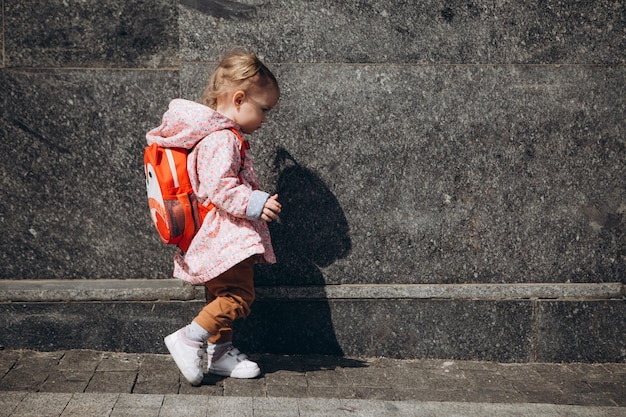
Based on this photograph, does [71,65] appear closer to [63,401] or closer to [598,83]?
[63,401]

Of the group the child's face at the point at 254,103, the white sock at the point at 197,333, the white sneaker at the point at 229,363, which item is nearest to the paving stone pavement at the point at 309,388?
the white sneaker at the point at 229,363

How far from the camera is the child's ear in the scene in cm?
381

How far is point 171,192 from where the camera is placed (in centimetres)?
372

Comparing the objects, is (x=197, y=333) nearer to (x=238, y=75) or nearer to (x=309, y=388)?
(x=309, y=388)

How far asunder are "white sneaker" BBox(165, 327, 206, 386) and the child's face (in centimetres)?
117

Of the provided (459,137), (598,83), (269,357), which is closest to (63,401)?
(269,357)

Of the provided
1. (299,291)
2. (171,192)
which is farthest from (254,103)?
(299,291)

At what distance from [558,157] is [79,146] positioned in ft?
9.20

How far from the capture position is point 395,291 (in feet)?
14.5

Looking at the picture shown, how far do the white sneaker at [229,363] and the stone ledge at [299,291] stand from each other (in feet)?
1.21

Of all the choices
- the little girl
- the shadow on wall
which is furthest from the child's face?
the shadow on wall

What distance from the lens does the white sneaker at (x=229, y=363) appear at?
403 cm

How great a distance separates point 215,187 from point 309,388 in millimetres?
1196

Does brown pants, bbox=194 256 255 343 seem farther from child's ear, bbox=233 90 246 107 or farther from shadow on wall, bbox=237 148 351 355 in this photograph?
child's ear, bbox=233 90 246 107
